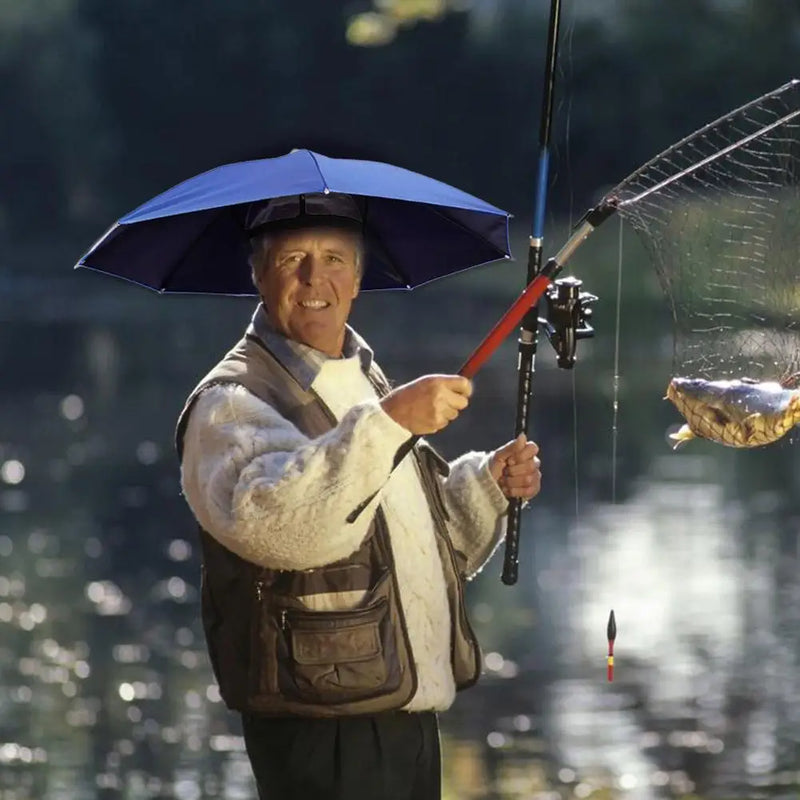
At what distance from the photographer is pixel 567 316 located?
376 centimetres

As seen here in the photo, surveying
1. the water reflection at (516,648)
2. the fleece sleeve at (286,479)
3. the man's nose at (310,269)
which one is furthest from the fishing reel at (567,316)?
the water reflection at (516,648)

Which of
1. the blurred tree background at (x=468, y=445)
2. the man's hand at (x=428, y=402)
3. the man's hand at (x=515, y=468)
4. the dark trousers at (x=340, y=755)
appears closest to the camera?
the man's hand at (x=428, y=402)

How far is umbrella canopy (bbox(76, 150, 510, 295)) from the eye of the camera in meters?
3.69

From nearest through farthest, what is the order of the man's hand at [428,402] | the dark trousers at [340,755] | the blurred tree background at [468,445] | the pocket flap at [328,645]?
the man's hand at [428,402], the pocket flap at [328,645], the dark trousers at [340,755], the blurred tree background at [468,445]

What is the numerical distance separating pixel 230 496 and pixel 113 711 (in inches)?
191

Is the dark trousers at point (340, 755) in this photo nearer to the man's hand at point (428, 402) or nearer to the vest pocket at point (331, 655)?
the vest pocket at point (331, 655)

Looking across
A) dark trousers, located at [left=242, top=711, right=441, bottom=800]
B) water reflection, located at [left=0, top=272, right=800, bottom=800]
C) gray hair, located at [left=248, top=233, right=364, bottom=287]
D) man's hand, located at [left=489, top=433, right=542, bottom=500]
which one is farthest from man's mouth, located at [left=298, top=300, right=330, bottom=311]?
water reflection, located at [left=0, top=272, right=800, bottom=800]

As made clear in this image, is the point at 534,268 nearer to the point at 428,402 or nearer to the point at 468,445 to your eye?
the point at 428,402

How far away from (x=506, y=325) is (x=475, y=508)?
0.52 m

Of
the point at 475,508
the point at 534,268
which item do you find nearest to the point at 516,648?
the point at 475,508

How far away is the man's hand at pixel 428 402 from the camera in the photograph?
332 cm

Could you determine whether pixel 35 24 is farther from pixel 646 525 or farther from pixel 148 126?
pixel 646 525

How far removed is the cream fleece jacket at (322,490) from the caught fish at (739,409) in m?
0.50

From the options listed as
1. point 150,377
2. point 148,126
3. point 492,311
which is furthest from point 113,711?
point 148,126
